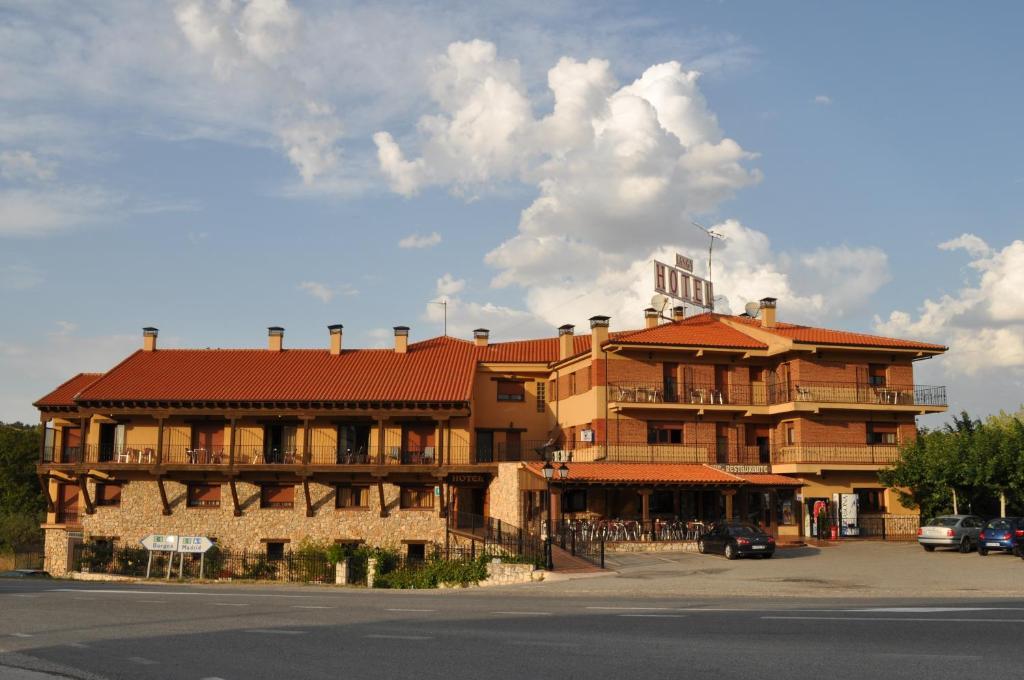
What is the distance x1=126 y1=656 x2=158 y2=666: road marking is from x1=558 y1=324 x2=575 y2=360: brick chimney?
128 ft

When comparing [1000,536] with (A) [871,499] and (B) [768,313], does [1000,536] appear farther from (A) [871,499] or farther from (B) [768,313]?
(B) [768,313]

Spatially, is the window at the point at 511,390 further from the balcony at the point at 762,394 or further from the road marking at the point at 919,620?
the road marking at the point at 919,620

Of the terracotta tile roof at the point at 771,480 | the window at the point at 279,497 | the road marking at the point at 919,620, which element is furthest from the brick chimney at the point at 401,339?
the road marking at the point at 919,620

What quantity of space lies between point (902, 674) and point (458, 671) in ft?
16.0

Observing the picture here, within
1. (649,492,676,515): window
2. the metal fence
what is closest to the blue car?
the metal fence

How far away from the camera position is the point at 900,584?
24.4 m

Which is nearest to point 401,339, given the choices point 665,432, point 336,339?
point 336,339

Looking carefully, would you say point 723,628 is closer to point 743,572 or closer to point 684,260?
point 743,572

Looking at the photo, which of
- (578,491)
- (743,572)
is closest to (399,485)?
(578,491)

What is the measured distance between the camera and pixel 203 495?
151ft

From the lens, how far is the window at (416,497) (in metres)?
45.8

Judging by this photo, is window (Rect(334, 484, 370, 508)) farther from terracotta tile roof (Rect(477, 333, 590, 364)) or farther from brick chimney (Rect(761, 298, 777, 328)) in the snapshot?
brick chimney (Rect(761, 298, 777, 328))

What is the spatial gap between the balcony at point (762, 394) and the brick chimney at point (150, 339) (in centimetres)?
2605

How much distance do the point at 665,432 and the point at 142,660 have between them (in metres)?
35.8
